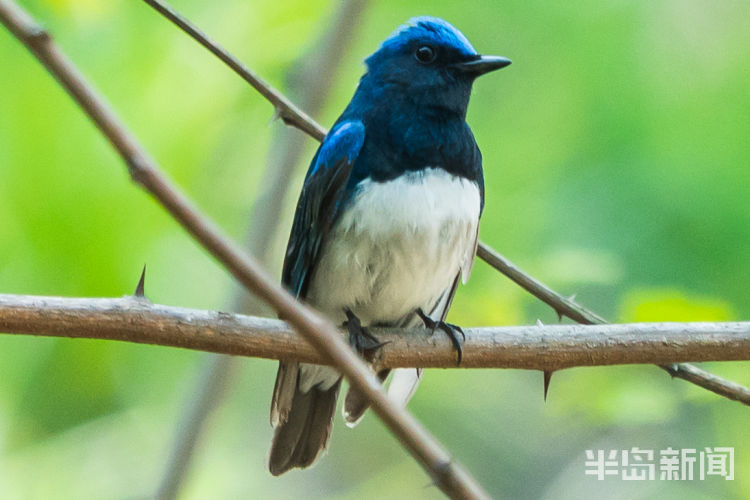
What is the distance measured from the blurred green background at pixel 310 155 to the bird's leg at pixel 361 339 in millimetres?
586

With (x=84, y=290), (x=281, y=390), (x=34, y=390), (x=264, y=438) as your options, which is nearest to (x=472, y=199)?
(x=281, y=390)

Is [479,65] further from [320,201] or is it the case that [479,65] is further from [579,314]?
[579,314]

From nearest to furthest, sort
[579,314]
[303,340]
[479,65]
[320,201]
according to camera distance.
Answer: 1. [303,340]
2. [579,314]
3. [320,201]
4. [479,65]

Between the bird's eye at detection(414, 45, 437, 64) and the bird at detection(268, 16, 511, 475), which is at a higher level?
the bird's eye at detection(414, 45, 437, 64)

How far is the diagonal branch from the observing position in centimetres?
309

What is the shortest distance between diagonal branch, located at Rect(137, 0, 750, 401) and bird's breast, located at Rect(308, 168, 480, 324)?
333mm

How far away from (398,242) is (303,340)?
1.12 metres

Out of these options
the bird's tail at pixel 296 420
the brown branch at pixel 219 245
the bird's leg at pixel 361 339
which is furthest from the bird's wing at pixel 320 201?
the brown branch at pixel 219 245

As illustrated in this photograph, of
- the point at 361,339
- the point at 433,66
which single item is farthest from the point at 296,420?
the point at 433,66

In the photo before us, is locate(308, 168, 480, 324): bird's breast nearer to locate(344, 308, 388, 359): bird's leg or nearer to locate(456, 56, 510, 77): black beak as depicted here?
locate(344, 308, 388, 359): bird's leg

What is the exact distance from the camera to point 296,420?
4.36 meters

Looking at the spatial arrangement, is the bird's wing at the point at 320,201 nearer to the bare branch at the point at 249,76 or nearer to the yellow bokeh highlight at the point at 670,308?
the bare branch at the point at 249,76

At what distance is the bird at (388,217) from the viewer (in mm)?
3971

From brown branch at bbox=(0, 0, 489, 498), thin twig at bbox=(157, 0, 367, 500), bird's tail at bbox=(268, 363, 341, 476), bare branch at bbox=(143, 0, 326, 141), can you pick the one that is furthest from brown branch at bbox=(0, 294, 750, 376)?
brown branch at bbox=(0, 0, 489, 498)
